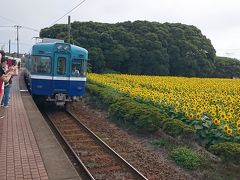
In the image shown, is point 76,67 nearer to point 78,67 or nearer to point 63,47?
point 78,67

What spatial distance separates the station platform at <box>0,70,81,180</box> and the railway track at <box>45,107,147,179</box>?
0.67 metres

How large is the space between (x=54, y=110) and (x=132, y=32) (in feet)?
118

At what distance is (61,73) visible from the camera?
16109mm

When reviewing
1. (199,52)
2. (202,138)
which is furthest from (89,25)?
(202,138)

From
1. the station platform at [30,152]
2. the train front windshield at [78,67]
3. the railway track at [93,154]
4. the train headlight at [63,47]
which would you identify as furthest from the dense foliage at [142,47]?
the station platform at [30,152]

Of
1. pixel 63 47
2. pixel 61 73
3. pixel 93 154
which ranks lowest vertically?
pixel 93 154

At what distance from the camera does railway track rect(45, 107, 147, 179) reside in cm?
834

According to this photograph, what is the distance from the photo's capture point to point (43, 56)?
15.8m

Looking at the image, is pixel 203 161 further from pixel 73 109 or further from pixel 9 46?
pixel 9 46

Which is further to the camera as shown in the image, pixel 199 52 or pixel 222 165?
pixel 199 52

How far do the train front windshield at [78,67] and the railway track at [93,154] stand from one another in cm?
238

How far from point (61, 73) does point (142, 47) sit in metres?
33.9

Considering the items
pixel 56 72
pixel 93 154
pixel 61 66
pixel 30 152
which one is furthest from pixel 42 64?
pixel 30 152

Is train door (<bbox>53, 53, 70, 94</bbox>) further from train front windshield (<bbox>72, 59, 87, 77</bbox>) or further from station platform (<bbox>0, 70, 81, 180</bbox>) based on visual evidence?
station platform (<bbox>0, 70, 81, 180</bbox>)
